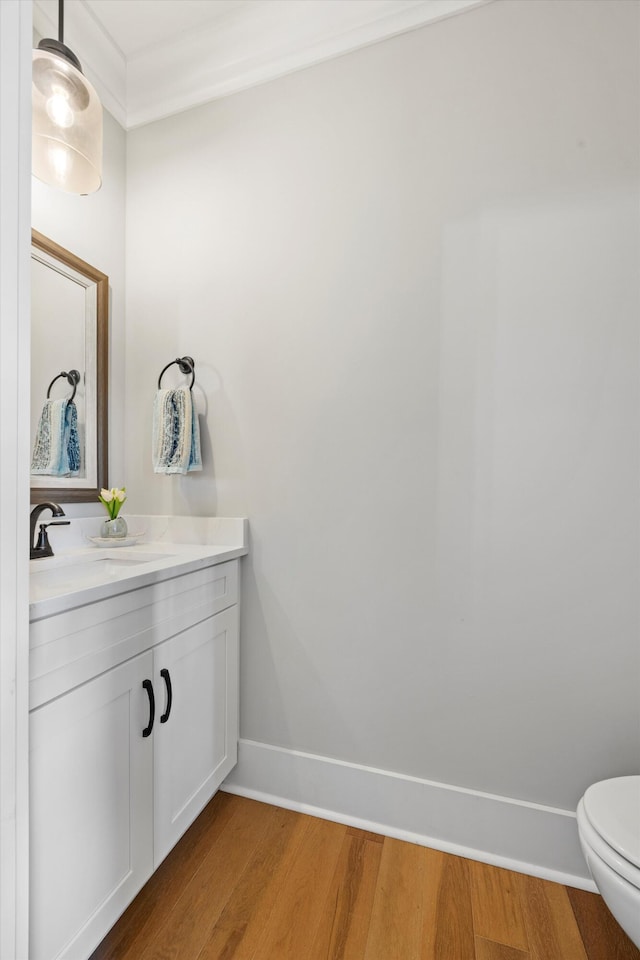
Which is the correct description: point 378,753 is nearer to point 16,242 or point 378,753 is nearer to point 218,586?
point 218,586

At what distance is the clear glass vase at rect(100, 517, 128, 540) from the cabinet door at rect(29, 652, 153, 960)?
0.65m

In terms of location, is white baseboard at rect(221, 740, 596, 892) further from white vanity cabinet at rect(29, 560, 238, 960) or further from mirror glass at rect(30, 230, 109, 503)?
mirror glass at rect(30, 230, 109, 503)

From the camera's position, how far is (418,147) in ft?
4.93

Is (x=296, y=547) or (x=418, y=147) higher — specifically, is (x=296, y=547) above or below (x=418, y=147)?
below

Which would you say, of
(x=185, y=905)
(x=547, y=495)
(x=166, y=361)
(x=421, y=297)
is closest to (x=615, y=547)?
(x=547, y=495)

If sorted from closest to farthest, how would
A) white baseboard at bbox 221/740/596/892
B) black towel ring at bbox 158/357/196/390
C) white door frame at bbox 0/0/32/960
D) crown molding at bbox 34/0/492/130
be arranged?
white door frame at bbox 0/0/32/960 < white baseboard at bbox 221/740/596/892 < crown molding at bbox 34/0/492/130 < black towel ring at bbox 158/357/196/390

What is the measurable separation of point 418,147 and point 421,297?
0.48 m

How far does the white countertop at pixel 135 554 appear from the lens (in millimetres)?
1120

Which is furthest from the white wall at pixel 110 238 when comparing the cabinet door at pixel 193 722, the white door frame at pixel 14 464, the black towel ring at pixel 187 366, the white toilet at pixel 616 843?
the white toilet at pixel 616 843

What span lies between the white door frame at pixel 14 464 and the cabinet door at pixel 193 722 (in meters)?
0.46

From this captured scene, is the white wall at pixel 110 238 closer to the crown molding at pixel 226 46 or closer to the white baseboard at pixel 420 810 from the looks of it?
the crown molding at pixel 226 46

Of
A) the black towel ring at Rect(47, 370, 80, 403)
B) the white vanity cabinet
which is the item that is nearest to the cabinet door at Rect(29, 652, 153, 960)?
the white vanity cabinet

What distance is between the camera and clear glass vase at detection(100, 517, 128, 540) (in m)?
1.71

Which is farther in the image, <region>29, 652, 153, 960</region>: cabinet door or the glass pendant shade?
the glass pendant shade
